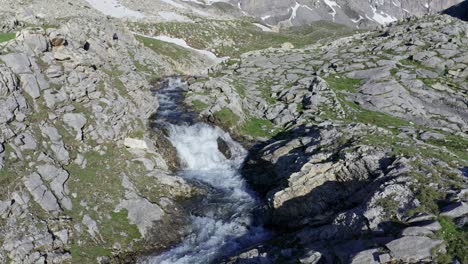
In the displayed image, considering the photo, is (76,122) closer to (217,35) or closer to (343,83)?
(343,83)

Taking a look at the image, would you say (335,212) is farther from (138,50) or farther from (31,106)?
(138,50)

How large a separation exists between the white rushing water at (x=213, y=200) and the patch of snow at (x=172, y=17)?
84346 millimetres

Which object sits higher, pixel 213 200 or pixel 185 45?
pixel 213 200

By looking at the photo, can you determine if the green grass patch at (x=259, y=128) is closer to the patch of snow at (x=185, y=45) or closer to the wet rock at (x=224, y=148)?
the wet rock at (x=224, y=148)

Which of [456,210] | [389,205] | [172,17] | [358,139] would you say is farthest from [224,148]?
[172,17]

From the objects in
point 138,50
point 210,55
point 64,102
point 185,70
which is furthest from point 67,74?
point 210,55

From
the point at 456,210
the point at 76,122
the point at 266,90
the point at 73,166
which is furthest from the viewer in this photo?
the point at 266,90

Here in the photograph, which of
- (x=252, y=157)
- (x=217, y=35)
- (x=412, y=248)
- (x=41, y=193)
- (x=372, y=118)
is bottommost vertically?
(x=217, y=35)

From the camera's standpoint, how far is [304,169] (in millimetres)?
25453

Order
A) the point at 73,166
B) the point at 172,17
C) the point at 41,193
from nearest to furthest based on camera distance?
1. the point at 41,193
2. the point at 73,166
3. the point at 172,17

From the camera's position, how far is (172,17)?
121 meters

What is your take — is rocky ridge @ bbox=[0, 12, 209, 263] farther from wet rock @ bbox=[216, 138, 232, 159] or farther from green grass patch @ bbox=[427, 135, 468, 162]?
green grass patch @ bbox=[427, 135, 468, 162]

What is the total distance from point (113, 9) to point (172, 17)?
18.2 meters

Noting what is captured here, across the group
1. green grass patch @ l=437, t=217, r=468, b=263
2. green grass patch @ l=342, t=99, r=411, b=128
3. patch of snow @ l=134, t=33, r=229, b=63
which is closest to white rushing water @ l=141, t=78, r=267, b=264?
green grass patch @ l=437, t=217, r=468, b=263
